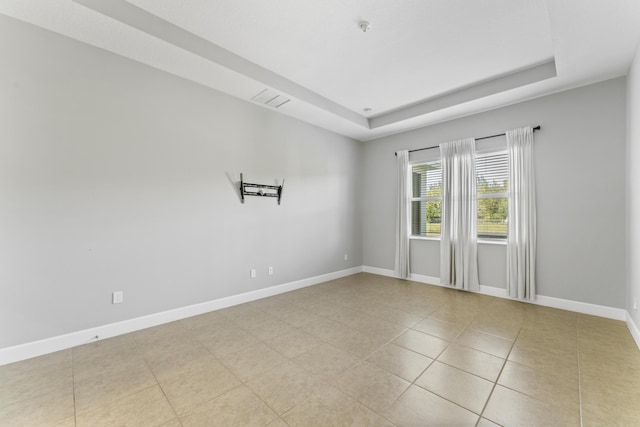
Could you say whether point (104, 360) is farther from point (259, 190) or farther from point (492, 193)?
point (492, 193)

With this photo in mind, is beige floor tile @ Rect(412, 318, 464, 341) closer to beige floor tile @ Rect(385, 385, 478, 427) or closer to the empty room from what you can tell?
the empty room

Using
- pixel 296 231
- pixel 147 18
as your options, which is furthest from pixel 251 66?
pixel 296 231

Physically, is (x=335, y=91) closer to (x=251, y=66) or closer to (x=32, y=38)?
(x=251, y=66)

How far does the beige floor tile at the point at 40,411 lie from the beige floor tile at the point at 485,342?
10.4 ft

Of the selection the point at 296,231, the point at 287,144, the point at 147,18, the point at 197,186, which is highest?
the point at 147,18

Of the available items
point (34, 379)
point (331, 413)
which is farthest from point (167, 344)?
point (331, 413)

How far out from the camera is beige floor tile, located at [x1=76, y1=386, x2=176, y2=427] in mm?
1618

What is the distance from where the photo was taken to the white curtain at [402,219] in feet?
17.0

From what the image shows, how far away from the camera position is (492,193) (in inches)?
167

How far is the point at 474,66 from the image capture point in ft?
10.8

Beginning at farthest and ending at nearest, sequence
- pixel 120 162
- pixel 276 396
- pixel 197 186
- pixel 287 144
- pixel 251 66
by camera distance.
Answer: pixel 287 144, pixel 197 186, pixel 251 66, pixel 120 162, pixel 276 396

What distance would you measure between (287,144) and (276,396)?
3.59m

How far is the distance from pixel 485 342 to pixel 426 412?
4.42 feet

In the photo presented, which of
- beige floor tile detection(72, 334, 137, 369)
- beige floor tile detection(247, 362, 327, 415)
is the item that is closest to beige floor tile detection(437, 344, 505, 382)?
beige floor tile detection(247, 362, 327, 415)
